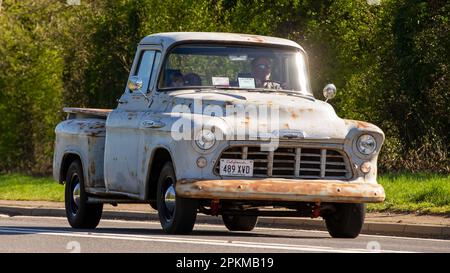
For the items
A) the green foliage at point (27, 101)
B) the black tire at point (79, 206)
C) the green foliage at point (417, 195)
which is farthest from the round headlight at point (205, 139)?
the green foliage at point (27, 101)

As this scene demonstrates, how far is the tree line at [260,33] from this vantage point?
29266 millimetres

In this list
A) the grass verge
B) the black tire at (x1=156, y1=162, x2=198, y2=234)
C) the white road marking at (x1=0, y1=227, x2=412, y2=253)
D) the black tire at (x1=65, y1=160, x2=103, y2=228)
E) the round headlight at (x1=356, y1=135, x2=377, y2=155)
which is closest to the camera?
the white road marking at (x1=0, y1=227, x2=412, y2=253)

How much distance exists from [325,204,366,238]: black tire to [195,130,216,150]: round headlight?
1.83m

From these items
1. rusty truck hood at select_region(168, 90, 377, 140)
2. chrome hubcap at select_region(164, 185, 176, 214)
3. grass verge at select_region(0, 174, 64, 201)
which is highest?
rusty truck hood at select_region(168, 90, 377, 140)

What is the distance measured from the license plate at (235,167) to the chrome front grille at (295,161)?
46 mm

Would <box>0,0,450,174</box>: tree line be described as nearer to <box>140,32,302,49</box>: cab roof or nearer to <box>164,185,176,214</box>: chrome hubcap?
<box>140,32,302,49</box>: cab roof

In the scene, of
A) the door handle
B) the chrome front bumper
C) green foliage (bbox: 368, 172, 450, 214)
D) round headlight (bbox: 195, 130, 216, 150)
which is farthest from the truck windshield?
green foliage (bbox: 368, 172, 450, 214)

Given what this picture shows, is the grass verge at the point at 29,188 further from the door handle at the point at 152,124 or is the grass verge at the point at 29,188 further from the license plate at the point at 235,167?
the license plate at the point at 235,167

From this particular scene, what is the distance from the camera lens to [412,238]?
16.8 m

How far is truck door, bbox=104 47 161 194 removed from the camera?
15352 millimetres

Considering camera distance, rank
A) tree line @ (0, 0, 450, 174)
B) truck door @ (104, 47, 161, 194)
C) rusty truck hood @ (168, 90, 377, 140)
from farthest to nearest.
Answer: tree line @ (0, 0, 450, 174) < truck door @ (104, 47, 161, 194) < rusty truck hood @ (168, 90, 377, 140)

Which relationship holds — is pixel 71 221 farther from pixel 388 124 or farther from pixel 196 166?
pixel 388 124

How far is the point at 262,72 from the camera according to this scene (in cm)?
1573
